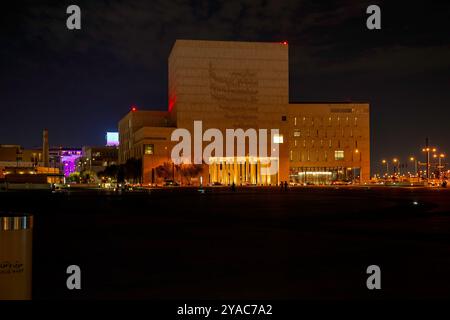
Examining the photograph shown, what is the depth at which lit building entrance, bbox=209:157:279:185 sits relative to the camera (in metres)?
144

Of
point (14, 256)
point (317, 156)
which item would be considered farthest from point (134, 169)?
point (14, 256)

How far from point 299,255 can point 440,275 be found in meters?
3.62

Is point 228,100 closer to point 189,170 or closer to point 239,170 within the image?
point 239,170

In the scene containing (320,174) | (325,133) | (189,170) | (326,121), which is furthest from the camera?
(320,174)

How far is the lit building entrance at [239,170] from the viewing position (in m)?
144

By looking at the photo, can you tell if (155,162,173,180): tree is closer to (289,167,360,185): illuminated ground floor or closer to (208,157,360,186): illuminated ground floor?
(208,157,360,186): illuminated ground floor

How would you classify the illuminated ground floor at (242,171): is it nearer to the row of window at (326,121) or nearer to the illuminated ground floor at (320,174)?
the illuminated ground floor at (320,174)

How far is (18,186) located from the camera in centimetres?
9844

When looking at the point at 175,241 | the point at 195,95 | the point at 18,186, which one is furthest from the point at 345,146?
the point at 175,241

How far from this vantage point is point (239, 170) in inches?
5733

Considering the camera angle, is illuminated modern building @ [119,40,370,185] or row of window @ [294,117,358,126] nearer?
illuminated modern building @ [119,40,370,185]

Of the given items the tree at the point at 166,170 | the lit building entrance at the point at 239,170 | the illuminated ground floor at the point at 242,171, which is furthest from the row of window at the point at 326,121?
the tree at the point at 166,170

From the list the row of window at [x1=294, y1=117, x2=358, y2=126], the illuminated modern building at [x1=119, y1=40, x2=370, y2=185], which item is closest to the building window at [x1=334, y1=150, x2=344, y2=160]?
the row of window at [x1=294, y1=117, x2=358, y2=126]
